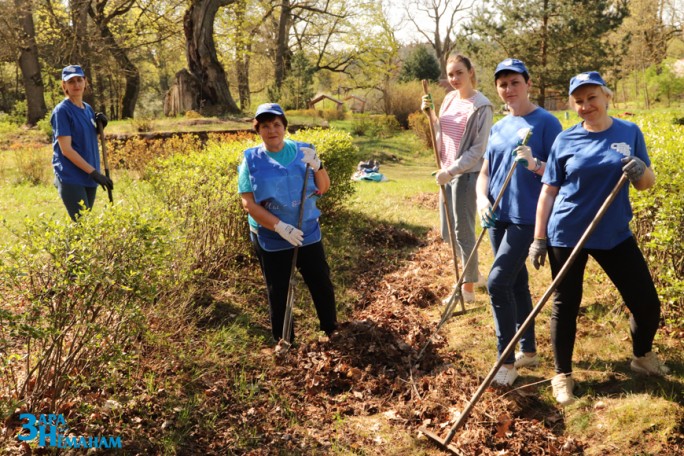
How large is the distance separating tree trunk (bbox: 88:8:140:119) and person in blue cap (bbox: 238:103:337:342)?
56.7ft

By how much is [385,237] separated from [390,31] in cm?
2893

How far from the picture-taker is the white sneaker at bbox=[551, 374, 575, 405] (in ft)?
10.5

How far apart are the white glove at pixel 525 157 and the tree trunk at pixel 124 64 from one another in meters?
18.5

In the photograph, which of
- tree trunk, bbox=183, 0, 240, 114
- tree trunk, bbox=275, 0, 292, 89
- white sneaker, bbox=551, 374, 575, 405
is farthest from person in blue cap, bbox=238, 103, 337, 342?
tree trunk, bbox=275, 0, 292, 89

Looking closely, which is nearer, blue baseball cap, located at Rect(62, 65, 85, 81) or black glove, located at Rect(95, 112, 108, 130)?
blue baseball cap, located at Rect(62, 65, 85, 81)

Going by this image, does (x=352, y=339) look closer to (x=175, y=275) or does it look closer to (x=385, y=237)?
(x=175, y=275)

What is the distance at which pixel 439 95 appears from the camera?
24.2 meters

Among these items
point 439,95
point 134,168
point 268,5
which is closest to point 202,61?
point 134,168

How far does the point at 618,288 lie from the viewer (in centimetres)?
306

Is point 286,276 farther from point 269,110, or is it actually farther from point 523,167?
point 523,167

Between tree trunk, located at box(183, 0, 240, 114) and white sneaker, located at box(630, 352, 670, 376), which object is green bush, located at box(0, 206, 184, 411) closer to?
white sneaker, located at box(630, 352, 670, 376)

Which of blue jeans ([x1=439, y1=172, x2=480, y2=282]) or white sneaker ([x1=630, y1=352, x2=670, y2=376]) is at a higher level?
blue jeans ([x1=439, y1=172, x2=480, y2=282])

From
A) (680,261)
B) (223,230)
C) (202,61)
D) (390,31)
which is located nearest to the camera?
(680,261)

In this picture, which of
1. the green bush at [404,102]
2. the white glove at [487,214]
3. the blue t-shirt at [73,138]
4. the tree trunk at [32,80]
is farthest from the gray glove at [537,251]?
the green bush at [404,102]
